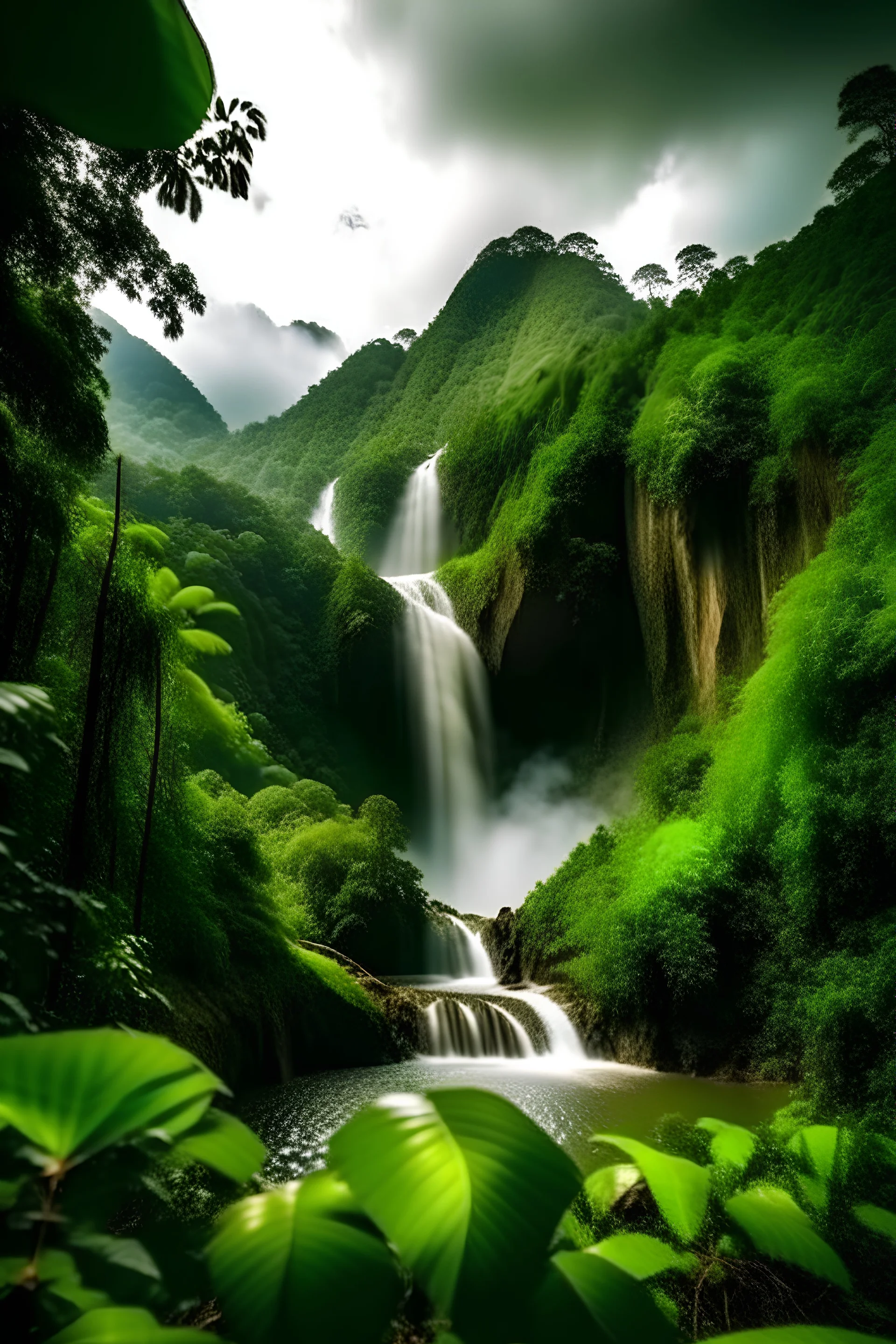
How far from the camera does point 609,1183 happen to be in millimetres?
758

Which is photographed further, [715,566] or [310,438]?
[310,438]

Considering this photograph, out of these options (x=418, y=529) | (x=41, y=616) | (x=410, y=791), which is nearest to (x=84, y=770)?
(x=41, y=616)

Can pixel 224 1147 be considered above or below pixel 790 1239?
above

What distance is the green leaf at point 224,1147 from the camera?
0.98 ft

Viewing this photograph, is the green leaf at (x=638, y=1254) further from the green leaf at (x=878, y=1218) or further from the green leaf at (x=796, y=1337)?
the green leaf at (x=878, y=1218)

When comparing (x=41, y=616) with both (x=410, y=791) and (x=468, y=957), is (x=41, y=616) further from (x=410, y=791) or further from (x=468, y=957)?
(x=410, y=791)

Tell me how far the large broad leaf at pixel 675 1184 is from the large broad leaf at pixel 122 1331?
0.43 metres

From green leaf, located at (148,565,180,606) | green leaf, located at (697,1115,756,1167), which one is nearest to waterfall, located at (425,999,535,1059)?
green leaf, located at (148,565,180,606)

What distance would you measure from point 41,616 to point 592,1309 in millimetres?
3083

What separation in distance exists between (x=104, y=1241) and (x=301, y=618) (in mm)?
21436

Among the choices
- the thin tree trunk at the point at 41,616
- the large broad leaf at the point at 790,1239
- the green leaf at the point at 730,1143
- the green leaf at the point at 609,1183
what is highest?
the thin tree trunk at the point at 41,616

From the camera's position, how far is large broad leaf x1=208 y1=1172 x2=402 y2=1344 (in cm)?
23

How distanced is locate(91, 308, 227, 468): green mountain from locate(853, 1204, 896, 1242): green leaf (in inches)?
393

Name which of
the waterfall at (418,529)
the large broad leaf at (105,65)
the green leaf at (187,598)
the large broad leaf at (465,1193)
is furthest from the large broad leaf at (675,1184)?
the waterfall at (418,529)
